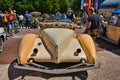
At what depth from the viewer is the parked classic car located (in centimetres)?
1210

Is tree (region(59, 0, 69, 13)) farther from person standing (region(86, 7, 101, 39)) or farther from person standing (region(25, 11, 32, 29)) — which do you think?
person standing (region(86, 7, 101, 39))

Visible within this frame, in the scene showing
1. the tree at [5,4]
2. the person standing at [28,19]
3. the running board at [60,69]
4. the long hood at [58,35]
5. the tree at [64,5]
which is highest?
the long hood at [58,35]

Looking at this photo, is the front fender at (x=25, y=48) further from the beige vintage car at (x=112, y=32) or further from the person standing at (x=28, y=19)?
the person standing at (x=28, y=19)

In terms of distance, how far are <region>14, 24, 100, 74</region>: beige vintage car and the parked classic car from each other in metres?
4.70

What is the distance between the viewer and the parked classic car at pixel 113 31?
476 inches

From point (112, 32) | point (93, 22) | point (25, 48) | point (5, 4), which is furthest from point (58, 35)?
point (5, 4)

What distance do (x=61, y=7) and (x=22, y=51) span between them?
181 ft

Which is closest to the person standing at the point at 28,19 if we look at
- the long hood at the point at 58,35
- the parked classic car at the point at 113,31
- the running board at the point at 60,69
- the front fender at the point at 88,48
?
the parked classic car at the point at 113,31

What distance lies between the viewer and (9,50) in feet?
39.1

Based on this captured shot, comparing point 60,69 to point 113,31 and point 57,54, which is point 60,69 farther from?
point 113,31

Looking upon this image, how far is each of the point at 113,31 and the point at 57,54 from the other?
6.34 meters

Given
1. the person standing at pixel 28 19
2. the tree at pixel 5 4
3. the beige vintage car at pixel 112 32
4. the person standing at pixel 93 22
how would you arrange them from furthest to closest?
the tree at pixel 5 4
the person standing at pixel 28 19
the beige vintage car at pixel 112 32
the person standing at pixel 93 22

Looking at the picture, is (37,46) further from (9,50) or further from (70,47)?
(9,50)

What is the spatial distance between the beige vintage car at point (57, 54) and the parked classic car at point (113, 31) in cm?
470
